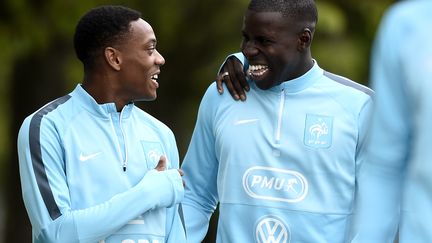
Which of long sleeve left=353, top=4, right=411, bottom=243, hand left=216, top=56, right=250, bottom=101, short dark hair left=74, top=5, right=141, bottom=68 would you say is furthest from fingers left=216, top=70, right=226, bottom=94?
long sleeve left=353, top=4, right=411, bottom=243

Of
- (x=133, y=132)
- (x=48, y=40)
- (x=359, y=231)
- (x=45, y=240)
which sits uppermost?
(x=359, y=231)

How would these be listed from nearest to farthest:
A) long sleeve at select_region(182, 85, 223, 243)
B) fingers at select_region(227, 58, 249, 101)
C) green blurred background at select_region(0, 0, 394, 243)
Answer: fingers at select_region(227, 58, 249, 101)
long sleeve at select_region(182, 85, 223, 243)
green blurred background at select_region(0, 0, 394, 243)

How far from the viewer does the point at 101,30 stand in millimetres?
→ 5535

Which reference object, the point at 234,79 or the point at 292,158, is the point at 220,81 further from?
the point at 292,158

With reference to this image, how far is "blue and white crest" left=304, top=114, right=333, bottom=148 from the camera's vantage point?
5.56 metres

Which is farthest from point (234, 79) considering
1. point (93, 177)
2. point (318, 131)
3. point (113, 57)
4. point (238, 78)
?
point (93, 177)

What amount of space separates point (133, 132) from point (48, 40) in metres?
6.82

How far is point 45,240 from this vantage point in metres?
5.25

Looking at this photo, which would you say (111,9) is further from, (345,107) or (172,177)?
(345,107)

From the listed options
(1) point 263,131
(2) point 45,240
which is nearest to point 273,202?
(1) point 263,131

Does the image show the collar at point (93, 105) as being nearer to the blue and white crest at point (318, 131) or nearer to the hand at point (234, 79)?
the hand at point (234, 79)

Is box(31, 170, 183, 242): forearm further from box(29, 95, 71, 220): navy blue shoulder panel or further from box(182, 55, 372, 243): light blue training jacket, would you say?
box(182, 55, 372, 243): light blue training jacket

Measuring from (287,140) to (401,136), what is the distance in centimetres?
213

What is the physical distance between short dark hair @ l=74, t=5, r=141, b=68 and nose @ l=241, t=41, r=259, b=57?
548 millimetres
